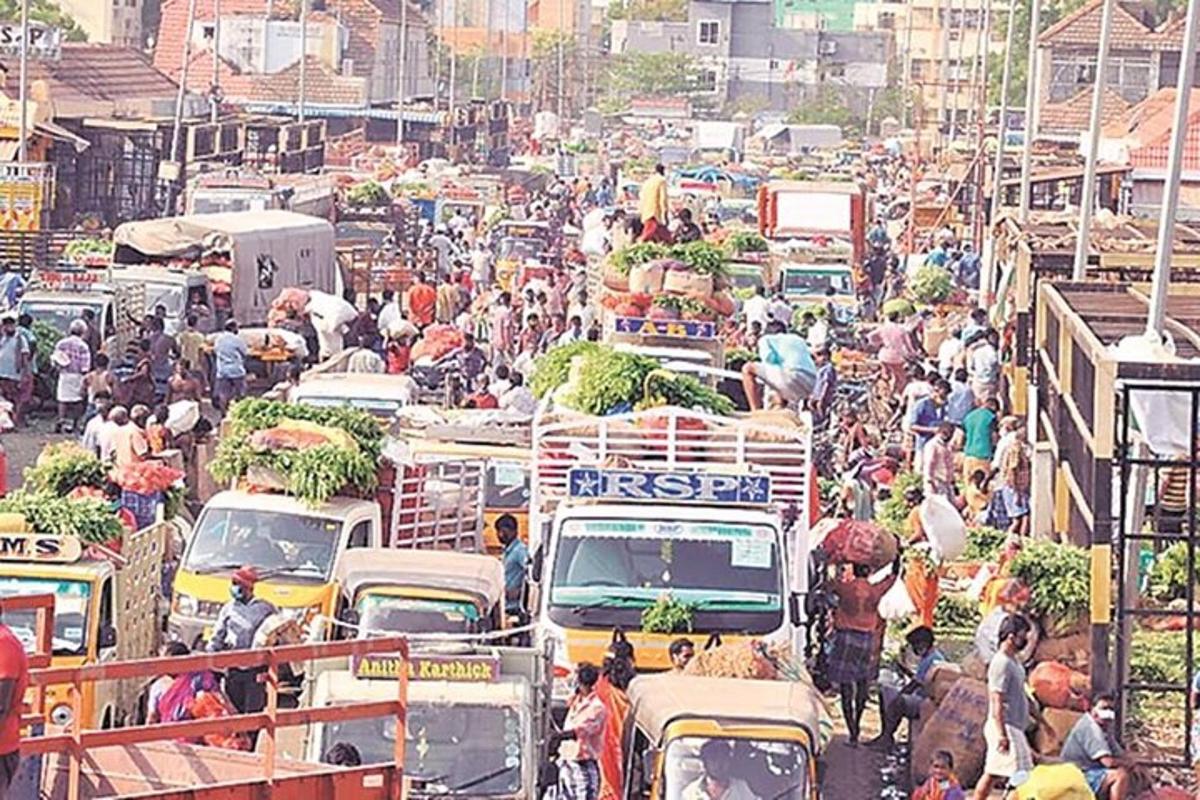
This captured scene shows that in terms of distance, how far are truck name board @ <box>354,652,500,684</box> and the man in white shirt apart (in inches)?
718

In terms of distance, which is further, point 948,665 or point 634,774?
point 948,665

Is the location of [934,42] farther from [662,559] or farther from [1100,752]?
[1100,752]

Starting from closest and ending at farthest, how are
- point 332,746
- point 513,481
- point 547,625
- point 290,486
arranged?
point 332,746
point 547,625
point 290,486
point 513,481

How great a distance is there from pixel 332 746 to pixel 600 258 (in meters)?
23.8

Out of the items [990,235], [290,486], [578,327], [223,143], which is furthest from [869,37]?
[290,486]

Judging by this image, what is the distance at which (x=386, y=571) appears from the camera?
58.0 feet

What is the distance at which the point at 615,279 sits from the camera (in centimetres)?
2992

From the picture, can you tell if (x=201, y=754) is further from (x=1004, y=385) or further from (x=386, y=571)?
(x=1004, y=385)

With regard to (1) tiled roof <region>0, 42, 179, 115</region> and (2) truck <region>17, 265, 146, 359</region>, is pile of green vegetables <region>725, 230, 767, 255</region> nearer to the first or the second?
(2) truck <region>17, 265, 146, 359</region>

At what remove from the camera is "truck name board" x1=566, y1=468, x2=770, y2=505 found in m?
18.1

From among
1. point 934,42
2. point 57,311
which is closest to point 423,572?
point 57,311

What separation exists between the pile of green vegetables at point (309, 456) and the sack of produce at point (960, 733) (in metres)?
4.71

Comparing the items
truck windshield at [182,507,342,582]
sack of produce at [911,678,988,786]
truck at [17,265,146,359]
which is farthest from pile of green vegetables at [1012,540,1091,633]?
truck at [17,265,146,359]

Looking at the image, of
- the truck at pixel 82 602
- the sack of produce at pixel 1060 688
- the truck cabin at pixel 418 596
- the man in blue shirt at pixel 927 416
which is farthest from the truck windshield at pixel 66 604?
the man in blue shirt at pixel 927 416
